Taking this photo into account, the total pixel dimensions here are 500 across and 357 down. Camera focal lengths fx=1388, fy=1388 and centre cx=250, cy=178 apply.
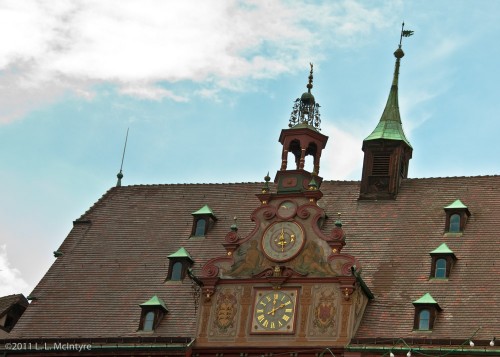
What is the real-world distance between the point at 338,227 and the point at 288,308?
12.9 feet

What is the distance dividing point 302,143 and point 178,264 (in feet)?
24.9

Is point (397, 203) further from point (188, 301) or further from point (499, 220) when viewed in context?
point (188, 301)

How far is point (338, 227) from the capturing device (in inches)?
2222

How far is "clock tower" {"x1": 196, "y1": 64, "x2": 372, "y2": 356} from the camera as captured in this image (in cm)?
A: 5481

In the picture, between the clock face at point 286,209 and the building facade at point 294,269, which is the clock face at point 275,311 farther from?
the clock face at point 286,209

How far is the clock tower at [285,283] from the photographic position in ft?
180

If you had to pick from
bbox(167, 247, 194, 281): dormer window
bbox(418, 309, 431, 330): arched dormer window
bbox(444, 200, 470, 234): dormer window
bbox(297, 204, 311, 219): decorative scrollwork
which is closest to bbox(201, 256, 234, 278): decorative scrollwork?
bbox(167, 247, 194, 281): dormer window

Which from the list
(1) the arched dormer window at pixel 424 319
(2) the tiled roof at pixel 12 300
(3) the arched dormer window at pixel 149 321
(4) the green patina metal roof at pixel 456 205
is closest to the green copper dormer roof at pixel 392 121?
(4) the green patina metal roof at pixel 456 205

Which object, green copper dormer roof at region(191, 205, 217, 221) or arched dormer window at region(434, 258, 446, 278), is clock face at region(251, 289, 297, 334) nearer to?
arched dormer window at region(434, 258, 446, 278)

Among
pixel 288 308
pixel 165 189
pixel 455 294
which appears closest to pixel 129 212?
pixel 165 189

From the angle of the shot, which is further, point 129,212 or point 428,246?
point 129,212

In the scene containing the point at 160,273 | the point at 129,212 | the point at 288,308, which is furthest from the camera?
the point at 129,212

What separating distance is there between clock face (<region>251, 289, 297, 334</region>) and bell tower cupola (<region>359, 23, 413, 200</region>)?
8.45 meters

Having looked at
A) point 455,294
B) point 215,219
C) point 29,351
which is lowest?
point 29,351
